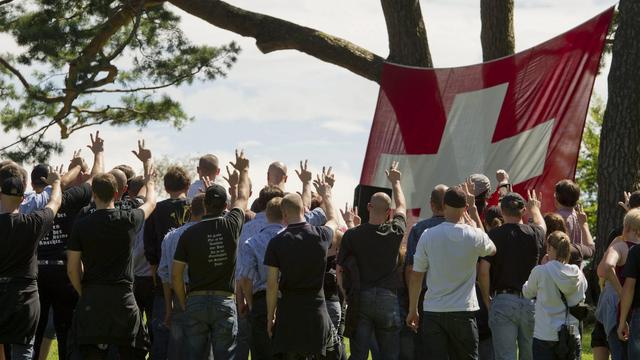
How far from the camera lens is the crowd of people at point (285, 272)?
8000 mm

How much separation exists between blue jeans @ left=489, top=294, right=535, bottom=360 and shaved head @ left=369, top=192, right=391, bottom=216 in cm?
111

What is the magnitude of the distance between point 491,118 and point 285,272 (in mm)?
5494

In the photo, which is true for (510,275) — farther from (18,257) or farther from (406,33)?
(406,33)

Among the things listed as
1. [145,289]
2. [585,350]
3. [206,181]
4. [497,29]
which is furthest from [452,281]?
[497,29]

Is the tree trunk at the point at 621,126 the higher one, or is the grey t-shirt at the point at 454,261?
the tree trunk at the point at 621,126

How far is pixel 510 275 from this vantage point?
858 centimetres

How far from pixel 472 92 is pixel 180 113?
5780mm

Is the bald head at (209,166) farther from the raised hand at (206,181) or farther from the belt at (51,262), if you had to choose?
the belt at (51,262)

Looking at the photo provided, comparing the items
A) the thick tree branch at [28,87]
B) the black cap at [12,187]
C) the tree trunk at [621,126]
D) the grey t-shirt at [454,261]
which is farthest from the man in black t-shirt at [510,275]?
the thick tree branch at [28,87]

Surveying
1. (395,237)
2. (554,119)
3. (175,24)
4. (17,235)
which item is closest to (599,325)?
(395,237)

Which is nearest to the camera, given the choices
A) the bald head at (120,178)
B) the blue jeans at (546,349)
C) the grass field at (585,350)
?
the blue jeans at (546,349)

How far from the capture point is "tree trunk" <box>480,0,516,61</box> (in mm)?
15438

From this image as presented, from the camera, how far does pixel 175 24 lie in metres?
16.0

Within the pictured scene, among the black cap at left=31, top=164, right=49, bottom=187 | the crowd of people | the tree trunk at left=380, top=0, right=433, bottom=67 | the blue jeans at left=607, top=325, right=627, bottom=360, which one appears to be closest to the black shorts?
the crowd of people
